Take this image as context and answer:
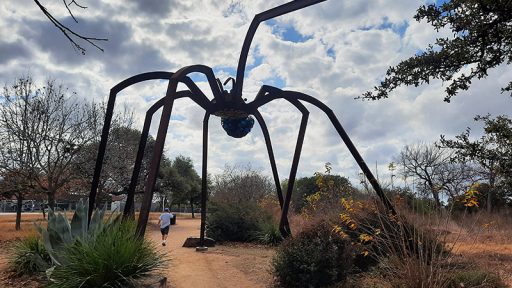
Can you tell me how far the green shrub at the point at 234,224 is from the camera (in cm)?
1586

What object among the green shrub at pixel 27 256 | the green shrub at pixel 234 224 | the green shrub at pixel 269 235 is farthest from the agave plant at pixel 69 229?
the green shrub at pixel 234 224

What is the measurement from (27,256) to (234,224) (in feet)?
27.8

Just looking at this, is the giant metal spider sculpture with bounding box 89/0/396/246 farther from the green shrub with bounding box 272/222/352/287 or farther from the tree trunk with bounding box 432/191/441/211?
the tree trunk with bounding box 432/191/441/211

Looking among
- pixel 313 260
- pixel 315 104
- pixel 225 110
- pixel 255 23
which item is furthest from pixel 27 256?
pixel 315 104

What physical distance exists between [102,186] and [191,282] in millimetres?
18728

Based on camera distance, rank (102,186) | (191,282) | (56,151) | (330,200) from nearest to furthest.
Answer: (191,282) → (330,200) → (56,151) → (102,186)

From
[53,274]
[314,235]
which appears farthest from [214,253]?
[53,274]

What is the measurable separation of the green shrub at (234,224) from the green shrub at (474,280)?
9111 mm

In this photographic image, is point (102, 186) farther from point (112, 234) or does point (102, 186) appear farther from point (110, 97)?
point (112, 234)

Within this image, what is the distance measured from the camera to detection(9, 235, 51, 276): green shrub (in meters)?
8.26

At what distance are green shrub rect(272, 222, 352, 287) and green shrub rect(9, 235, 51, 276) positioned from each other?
4.25 m

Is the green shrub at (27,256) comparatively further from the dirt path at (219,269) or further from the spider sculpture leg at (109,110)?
the dirt path at (219,269)

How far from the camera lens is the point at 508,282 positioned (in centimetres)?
764

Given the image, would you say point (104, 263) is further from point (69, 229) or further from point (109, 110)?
point (109, 110)
